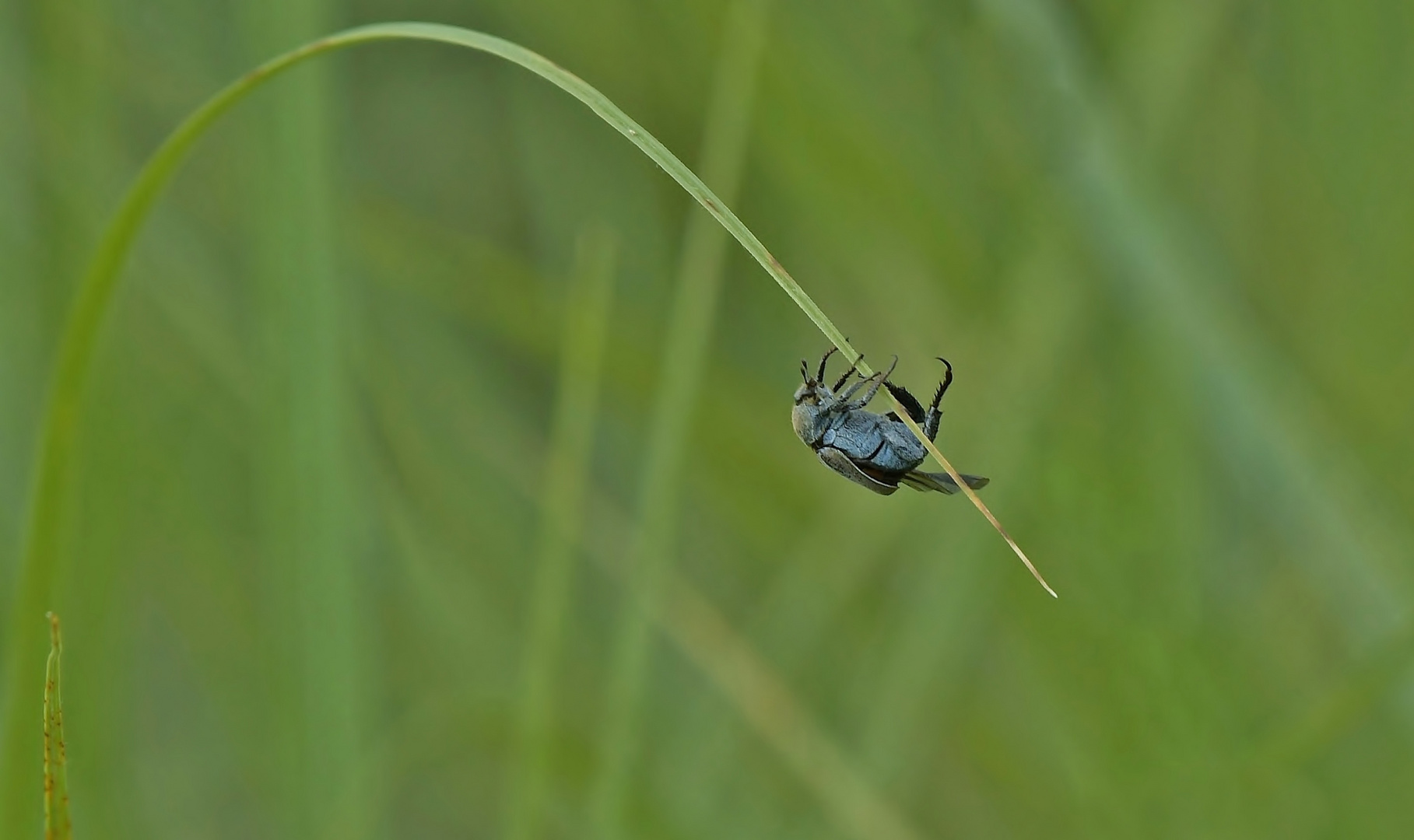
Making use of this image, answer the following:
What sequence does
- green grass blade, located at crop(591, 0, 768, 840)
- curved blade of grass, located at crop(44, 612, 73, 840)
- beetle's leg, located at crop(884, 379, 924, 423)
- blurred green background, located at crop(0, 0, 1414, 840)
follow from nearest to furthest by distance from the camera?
curved blade of grass, located at crop(44, 612, 73, 840)
beetle's leg, located at crop(884, 379, 924, 423)
green grass blade, located at crop(591, 0, 768, 840)
blurred green background, located at crop(0, 0, 1414, 840)

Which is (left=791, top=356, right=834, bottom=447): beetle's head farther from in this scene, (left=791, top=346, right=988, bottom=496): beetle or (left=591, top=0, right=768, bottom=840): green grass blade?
(left=591, top=0, right=768, bottom=840): green grass blade

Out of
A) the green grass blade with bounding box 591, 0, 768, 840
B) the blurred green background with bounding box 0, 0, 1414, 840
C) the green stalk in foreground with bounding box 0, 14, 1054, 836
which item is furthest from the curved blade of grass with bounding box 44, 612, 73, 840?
the green grass blade with bounding box 591, 0, 768, 840

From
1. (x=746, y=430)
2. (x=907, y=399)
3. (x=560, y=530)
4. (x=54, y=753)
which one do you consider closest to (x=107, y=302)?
(x=54, y=753)

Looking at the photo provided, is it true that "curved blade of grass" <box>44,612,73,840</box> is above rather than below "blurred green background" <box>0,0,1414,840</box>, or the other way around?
below

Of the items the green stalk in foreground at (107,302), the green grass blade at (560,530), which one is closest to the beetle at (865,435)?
the green grass blade at (560,530)

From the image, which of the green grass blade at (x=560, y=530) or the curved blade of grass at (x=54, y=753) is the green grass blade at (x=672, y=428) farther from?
the curved blade of grass at (x=54, y=753)

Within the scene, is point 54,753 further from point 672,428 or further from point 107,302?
point 672,428
